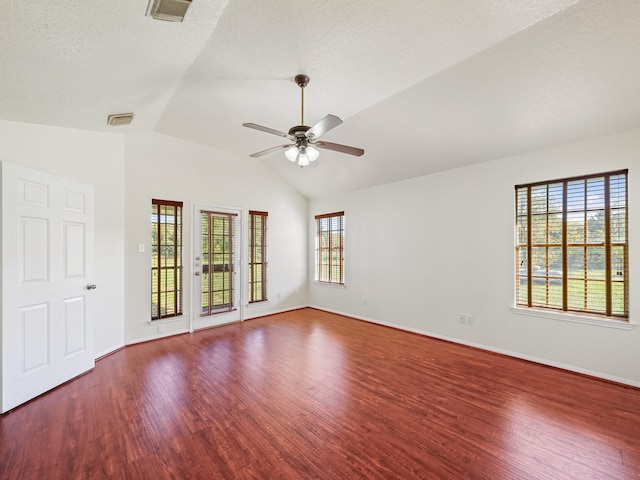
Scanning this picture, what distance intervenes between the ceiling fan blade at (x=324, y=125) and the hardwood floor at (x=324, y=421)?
7.68ft

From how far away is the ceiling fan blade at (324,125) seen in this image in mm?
2056

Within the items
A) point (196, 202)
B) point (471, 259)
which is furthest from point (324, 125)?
point (196, 202)

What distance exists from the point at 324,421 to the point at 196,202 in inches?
152

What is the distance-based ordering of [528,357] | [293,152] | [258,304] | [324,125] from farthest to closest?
1. [258,304]
2. [528,357]
3. [293,152]
4. [324,125]

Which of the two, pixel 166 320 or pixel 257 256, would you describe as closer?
pixel 166 320

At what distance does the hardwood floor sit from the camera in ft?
6.10

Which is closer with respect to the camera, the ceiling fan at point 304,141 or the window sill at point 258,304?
the ceiling fan at point 304,141

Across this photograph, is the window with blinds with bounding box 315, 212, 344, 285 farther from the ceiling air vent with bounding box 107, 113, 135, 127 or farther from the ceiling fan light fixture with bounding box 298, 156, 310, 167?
the ceiling air vent with bounding box 107, 113, 135, 127

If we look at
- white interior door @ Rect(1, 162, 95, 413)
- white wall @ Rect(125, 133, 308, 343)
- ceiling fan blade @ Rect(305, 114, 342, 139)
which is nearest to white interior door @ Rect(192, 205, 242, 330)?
white wall @ Rect(125, 133, 308, 343)

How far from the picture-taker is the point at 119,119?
10.8 feet

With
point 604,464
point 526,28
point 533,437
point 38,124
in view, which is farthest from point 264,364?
point 526,28

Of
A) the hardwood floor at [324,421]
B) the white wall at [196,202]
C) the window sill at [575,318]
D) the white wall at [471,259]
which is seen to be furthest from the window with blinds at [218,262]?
the window sill at [575,318]

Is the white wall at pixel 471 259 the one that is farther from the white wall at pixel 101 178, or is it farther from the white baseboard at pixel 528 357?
the white wall at pixel 101 178

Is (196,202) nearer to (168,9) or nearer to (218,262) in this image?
(218,262)
